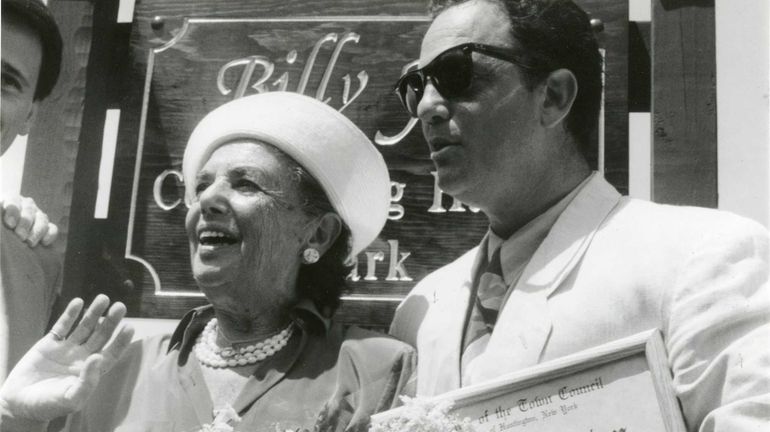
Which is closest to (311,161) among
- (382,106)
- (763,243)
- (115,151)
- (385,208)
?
(385,208)

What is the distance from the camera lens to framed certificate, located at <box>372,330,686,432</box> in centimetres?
215

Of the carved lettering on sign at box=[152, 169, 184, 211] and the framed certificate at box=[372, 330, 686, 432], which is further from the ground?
the carved lettering on sign at box=[152, 169, 184, 211]

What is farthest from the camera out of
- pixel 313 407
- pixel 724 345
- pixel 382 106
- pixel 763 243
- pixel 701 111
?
pixel 382 106

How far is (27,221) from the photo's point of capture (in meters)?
3.38

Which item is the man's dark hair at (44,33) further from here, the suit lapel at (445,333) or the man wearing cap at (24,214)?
the suit lapel at (445,333)

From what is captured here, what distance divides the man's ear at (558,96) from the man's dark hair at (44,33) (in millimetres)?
1787

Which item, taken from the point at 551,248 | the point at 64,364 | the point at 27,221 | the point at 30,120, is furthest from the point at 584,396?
the point at 30,120

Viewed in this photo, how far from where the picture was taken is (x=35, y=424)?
2.85 metres

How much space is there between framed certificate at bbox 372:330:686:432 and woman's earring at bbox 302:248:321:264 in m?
0.74

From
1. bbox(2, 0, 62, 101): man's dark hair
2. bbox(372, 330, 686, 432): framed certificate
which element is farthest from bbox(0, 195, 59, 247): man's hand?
bbox(372, 330, 686, 432): framed certificate

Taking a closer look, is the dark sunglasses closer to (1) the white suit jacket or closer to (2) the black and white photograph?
(2) the black and white photograph

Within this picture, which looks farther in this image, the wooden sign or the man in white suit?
the wooden sign

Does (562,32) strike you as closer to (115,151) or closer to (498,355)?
(498,355)

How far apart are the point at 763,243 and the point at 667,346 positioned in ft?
1.05
